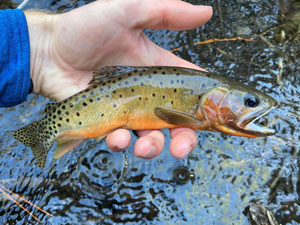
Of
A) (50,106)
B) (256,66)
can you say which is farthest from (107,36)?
(256,66)

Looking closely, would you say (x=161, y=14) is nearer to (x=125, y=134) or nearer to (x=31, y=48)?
(x=125, y=134)

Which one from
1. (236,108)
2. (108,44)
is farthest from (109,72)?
(236,108)

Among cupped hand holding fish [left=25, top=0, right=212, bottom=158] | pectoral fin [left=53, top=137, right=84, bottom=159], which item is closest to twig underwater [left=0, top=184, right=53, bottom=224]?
pectoral fin [left=53, top=137, right=84, bottom=159]

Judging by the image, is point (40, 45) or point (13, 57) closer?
point (13, 57)

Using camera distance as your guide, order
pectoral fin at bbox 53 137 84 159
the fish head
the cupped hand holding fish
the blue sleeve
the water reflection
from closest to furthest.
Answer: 1. the fish head
2. the cupped hand holding fish
3. pectoral fin at bbox 53 137 84 159
4. the blue sleeve
5. the water reflection

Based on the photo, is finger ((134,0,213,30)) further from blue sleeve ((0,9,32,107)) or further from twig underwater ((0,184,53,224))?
twig underwater ((0,184,53,224))

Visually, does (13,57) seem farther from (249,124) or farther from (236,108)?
(249,124)
